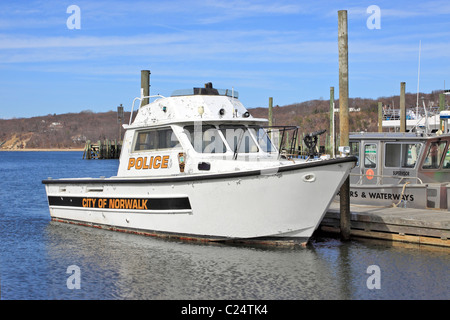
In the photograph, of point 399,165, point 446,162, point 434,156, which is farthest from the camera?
point 399,165

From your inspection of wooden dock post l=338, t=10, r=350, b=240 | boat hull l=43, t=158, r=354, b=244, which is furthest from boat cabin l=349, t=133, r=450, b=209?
boat hull l=43, t=158, r=354, b=244

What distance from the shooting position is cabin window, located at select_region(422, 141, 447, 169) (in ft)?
59.3

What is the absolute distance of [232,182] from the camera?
13.8 m

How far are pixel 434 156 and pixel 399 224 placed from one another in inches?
163

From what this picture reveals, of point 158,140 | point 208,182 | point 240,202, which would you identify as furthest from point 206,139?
point 240,202

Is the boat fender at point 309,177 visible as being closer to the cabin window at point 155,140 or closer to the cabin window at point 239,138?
the cabin window at point 239,138

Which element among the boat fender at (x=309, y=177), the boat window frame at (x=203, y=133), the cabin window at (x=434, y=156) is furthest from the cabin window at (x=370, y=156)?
the boat fender at (x=309, y=177)

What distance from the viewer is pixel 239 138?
1567 centimetres

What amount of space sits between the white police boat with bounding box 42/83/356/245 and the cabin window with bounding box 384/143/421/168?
4263mm

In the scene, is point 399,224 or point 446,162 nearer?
point 399,224

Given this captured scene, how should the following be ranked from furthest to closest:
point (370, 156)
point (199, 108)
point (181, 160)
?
point (370, 156) < point (199, 108) < point (181, 160)

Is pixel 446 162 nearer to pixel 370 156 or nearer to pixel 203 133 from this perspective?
pixel 370 156

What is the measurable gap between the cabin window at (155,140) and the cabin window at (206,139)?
0.51 meters

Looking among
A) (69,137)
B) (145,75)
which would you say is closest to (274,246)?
(145,75)
